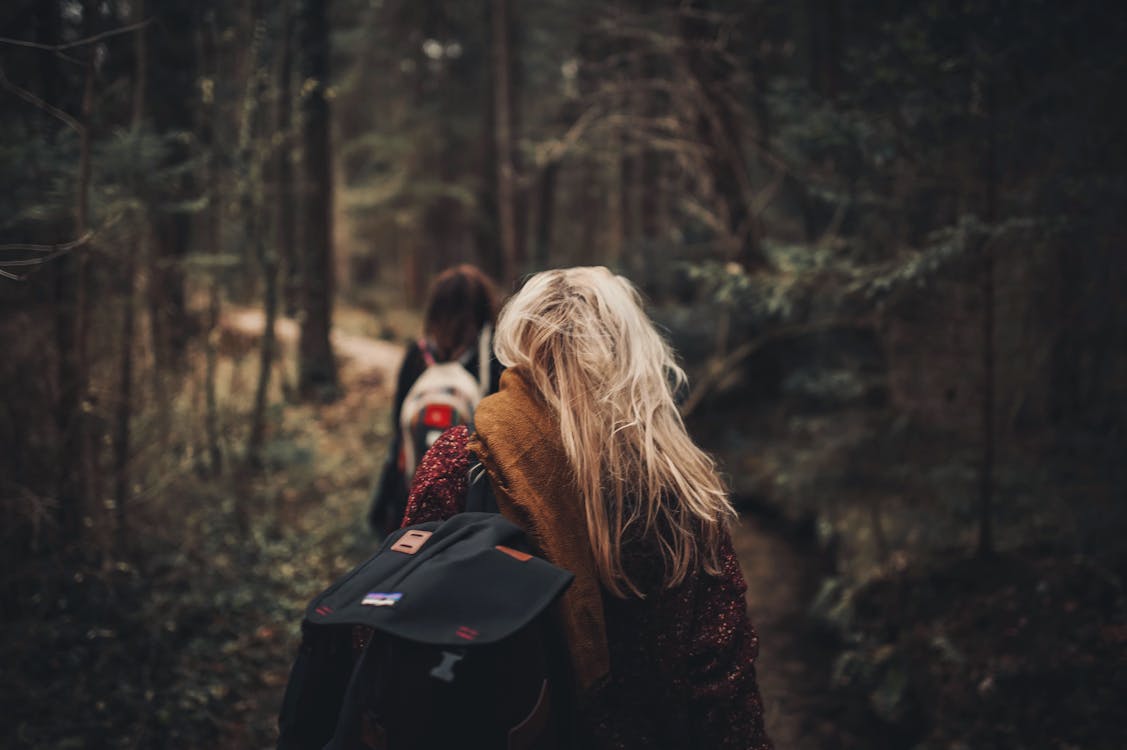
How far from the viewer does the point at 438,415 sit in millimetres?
3951

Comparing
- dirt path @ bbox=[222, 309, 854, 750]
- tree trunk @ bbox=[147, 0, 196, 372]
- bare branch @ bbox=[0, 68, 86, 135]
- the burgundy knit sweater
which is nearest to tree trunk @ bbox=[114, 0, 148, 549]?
tree trunk @ bbox=[147, 0, 196, 372]

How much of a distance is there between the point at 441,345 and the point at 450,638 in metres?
2.97

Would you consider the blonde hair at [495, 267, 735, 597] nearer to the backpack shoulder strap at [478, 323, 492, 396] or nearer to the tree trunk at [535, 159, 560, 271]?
the backpack shoulder strap at [478, 323, 492, 396]

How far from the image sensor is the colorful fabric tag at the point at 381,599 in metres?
1.56

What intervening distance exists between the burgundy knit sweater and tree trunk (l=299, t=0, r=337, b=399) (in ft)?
35.8

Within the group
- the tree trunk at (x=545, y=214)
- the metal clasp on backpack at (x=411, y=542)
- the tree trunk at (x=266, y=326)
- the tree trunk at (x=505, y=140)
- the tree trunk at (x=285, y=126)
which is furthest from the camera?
the tree trunk at (x=545, y=214)

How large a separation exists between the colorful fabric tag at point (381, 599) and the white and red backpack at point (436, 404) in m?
2.34

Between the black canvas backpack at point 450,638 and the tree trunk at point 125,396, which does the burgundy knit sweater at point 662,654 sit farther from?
the tree trunk at point 125,396

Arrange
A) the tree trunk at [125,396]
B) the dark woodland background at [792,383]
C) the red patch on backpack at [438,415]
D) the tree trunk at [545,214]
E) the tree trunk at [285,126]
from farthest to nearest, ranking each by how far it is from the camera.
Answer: the tree trunk at [545,214] → the tree trunk at [285,126] → the tree trunk at [125,396] → the dark woodland background at [792,383] → the red patch on backpack at [438,415]

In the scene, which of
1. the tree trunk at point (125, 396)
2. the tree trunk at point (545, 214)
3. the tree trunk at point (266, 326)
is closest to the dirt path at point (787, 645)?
the tree trunk at point (266, 326)

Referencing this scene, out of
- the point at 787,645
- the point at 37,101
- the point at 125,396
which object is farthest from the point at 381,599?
the point at 787,645

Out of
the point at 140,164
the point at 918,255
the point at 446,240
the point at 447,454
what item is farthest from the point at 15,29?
the point at 446,240

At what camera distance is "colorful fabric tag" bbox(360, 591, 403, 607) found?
5.10 ft

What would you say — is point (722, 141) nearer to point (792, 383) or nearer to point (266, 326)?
point (792, 383)
